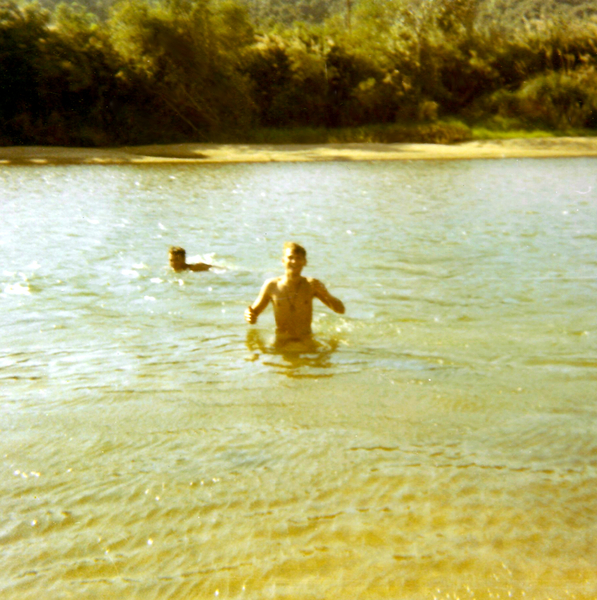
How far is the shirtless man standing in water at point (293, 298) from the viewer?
19.6 feet

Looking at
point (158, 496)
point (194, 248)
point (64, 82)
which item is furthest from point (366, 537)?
point (64, 82)

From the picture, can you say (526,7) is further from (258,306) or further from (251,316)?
(251,316)

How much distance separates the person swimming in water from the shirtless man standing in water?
332cm

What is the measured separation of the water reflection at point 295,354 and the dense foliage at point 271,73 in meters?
28.3

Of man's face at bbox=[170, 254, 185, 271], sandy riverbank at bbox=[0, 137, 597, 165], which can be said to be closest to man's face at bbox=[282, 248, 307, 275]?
man's face at bbox=[170, 254, 185, 271]

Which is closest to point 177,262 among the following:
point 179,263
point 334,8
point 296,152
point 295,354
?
point 179,263

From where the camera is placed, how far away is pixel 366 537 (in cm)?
326

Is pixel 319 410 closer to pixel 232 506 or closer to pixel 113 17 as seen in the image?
pixel 232 506

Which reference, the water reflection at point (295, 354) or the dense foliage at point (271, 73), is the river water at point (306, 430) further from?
the dense foliage at point (271, 73)

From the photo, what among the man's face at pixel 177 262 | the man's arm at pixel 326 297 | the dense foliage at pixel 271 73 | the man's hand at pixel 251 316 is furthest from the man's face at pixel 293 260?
the dense foliage at pixel 271 73

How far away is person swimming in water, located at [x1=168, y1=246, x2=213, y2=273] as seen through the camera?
30.7ft

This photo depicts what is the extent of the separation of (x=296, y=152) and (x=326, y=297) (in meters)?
24.9

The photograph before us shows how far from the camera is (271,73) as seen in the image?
119 feet

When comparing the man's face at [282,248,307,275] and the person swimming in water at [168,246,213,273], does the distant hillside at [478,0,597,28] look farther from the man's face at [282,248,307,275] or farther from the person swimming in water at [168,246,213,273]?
the man's face at [282,248,307,275]
